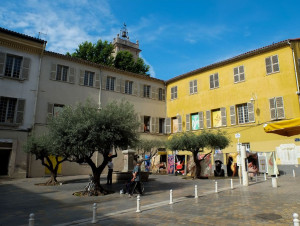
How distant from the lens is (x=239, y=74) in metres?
23.9

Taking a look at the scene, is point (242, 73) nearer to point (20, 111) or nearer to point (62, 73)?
point (62, 73)

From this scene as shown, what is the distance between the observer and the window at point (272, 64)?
69.6 ft

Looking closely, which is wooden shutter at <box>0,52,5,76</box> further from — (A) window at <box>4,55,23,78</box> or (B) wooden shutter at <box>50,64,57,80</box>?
(B) wooden shutter at <box>50,64,57,80</box>

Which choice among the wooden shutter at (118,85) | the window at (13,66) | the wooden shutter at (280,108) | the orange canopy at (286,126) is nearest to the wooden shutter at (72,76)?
the window at (13,66)

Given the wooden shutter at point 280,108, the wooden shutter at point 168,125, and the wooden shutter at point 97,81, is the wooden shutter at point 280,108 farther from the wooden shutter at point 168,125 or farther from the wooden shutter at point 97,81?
the wooden shutter at point 97,81

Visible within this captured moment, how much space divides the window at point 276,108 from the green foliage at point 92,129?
44.7 ft

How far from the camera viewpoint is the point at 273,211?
7477 mm

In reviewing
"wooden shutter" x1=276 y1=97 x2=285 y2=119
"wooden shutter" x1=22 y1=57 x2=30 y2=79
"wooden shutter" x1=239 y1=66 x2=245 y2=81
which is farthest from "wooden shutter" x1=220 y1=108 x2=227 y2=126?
"wooden shutter" x1=22 y1=57 x2=30 y2=79

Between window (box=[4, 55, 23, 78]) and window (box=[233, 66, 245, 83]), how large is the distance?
19.8 metres

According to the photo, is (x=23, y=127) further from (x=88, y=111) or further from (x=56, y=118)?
(x=88, y=111)

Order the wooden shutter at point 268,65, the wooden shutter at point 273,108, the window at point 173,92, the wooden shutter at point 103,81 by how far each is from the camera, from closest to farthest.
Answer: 1. the wooden shutter at point 273,108
2. the wooden shutter at point 268,65
3. the wooden shutter at point 103,81
4. the window at point 173,92

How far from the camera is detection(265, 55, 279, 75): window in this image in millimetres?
21220

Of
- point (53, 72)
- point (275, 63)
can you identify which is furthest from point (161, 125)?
point (275, 63)

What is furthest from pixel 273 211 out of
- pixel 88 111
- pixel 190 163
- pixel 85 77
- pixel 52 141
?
pixel 85 77
